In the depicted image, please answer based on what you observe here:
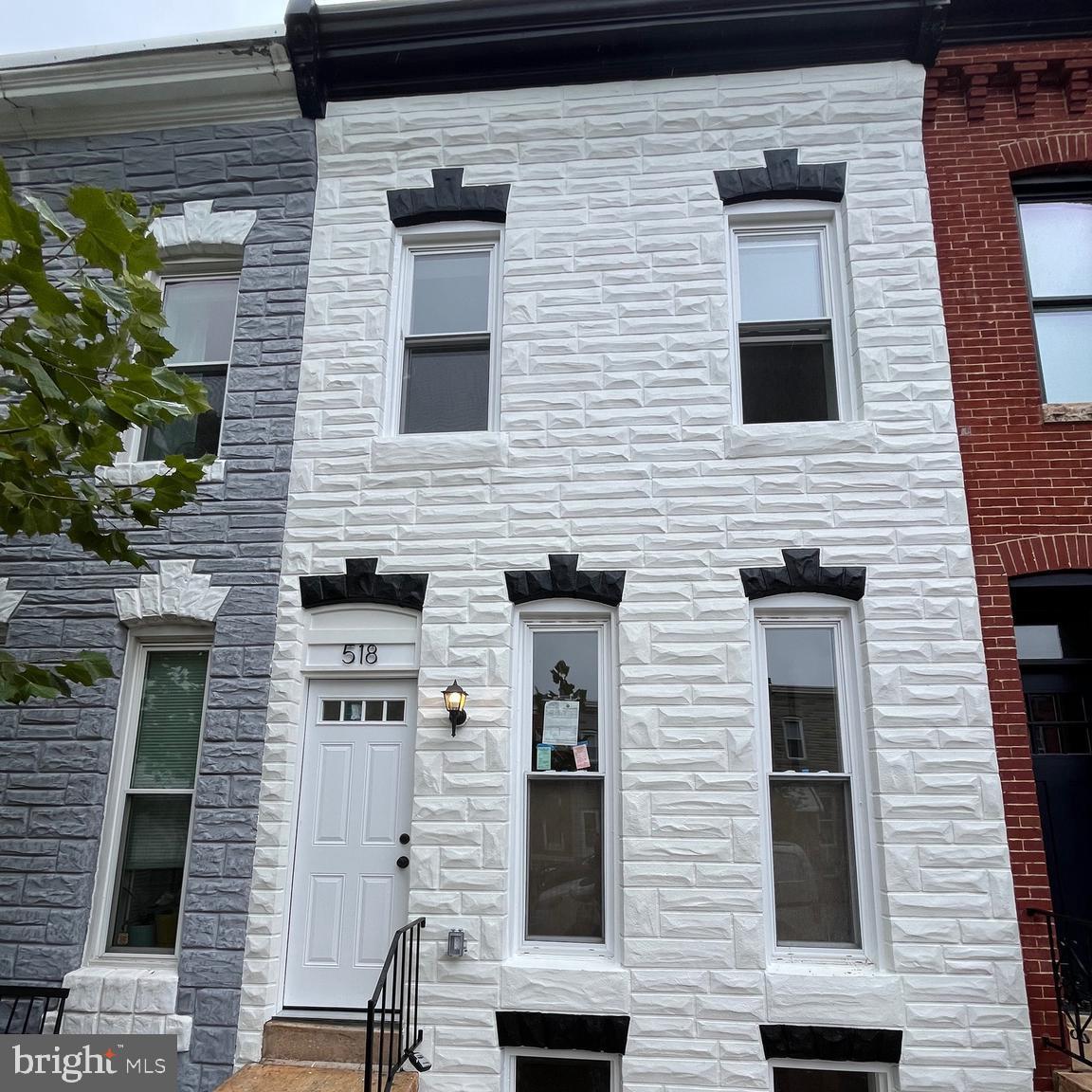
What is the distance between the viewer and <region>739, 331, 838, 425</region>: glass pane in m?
6.32

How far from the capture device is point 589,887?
5.60 metres

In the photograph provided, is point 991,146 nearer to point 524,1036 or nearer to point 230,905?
point 524,1036

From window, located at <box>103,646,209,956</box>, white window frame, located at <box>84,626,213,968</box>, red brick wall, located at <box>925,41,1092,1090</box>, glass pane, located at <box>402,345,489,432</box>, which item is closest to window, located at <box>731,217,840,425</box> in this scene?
red brick wall, located at <box>925,41,1092,1090</box>

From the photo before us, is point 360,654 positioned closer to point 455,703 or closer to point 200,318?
point 455,703

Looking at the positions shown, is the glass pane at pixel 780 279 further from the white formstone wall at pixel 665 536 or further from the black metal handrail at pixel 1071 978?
the black metal handrail at pixel 1071 978

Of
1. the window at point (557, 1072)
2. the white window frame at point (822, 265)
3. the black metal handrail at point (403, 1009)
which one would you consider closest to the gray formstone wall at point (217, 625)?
the black metal handrail at point (403, 1009)

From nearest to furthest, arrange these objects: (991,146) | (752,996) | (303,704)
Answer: (752,996)
(303,704)
(991,146)

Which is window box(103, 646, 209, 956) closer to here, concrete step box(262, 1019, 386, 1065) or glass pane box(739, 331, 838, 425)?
concrete step box(262, 1019, 386, 1065)

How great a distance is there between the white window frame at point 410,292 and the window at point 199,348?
1321mm

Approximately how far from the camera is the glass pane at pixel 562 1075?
5.30 metres

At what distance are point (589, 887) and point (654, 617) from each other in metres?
1.79

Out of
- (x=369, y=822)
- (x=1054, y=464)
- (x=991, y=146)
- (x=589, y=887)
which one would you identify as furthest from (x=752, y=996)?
(x=991, y=146)

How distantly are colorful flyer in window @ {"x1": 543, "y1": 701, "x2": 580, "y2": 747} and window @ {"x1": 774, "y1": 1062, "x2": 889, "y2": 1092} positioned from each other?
2278mm

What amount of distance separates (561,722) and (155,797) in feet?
9.54
